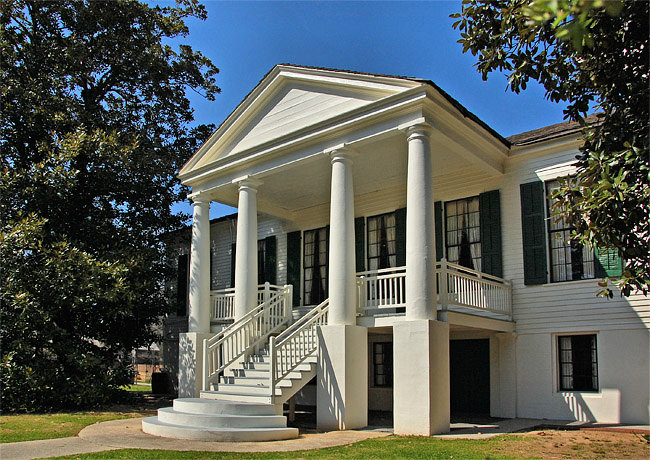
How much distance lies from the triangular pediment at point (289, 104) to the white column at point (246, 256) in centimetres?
124

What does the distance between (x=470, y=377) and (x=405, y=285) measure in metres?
3.99

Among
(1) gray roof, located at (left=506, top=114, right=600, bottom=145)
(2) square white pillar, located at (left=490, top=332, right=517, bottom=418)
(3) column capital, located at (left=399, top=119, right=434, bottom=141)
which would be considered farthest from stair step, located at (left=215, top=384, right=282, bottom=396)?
(1) gray roof, located at (left=506, top=114, right=600, bottom=145)

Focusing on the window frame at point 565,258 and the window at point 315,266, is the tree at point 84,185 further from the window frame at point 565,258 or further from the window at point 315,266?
the window frame at point 565,258

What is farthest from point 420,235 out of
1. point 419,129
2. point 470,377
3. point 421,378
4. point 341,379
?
point 470,377

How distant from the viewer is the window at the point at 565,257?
43.8ft

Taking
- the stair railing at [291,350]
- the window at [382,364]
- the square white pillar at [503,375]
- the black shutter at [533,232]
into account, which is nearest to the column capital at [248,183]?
the stair railing at [291,350]

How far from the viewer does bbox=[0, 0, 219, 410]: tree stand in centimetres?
1622

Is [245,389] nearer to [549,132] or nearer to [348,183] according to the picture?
[348,183]

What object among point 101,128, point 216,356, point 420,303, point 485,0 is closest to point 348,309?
point 420,303

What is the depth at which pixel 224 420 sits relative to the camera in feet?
35.3

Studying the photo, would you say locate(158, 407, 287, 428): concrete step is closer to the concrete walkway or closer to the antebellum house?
the antebellum house

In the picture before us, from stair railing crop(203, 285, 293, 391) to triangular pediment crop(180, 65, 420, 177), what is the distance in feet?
14.0

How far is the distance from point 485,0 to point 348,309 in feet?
21.6

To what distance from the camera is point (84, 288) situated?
53.4 feet
